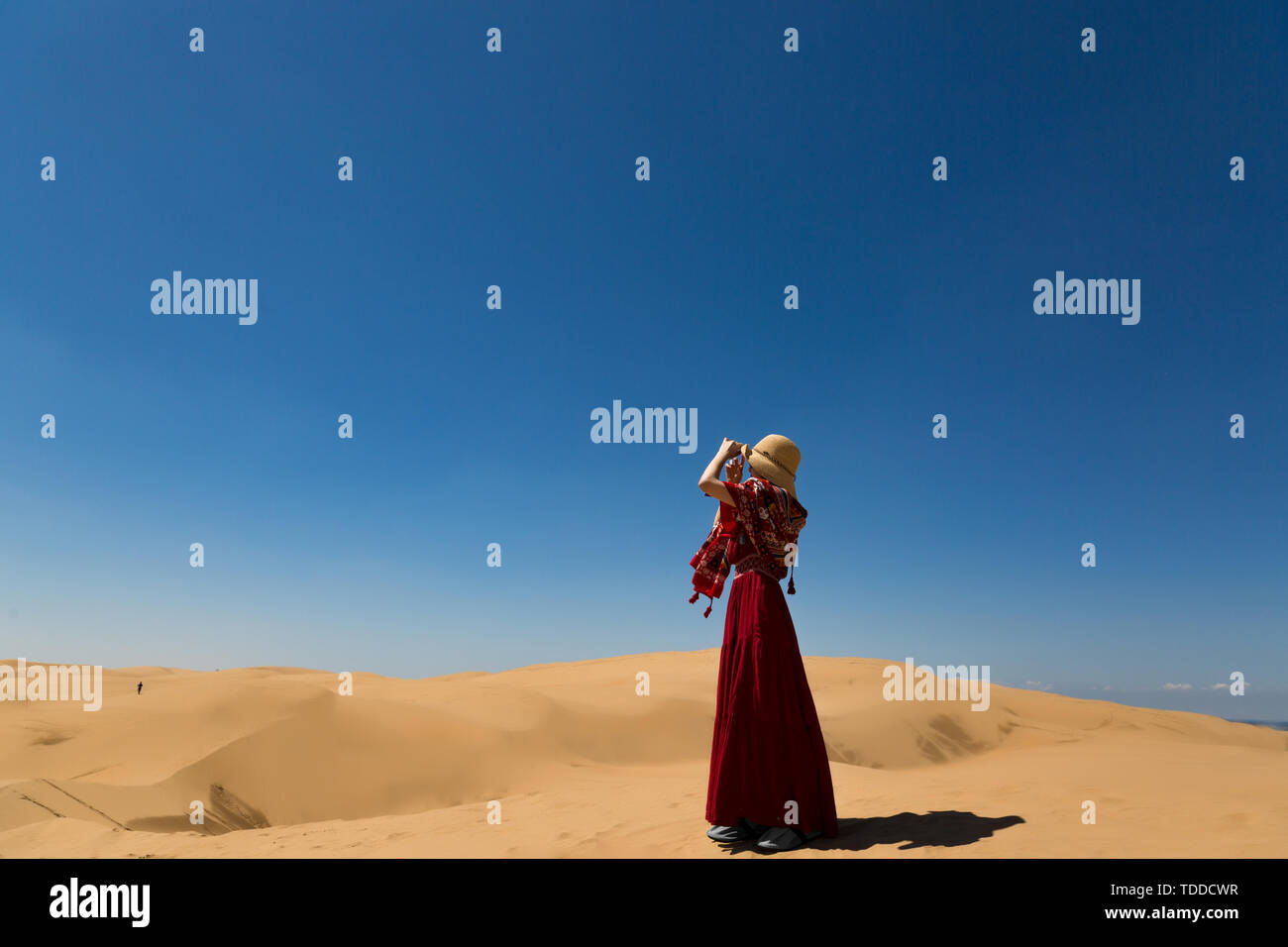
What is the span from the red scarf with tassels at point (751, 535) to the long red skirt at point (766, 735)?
24 centimetres

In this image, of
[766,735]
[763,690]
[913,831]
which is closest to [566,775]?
[766,735]

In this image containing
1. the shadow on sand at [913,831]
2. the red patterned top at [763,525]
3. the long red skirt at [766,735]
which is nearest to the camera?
the shadow on sand at [913,831]

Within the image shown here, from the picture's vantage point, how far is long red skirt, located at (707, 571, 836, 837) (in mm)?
5289

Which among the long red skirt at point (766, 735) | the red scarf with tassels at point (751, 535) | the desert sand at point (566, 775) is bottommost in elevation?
the desert sand at point (566, 775)

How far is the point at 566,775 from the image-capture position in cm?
1063

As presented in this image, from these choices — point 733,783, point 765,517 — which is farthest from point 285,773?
point 765,517

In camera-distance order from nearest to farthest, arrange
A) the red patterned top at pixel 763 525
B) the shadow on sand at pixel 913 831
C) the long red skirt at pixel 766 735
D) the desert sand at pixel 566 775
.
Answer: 1. the shadow on sand at pixel 913 831
2. the long red skirt at pixel 766 735
3. the desert sand at pixel 566 775
4. the red patterned top at pixel 763 525

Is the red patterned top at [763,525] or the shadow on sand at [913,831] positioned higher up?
the red patterned top at [763,525]

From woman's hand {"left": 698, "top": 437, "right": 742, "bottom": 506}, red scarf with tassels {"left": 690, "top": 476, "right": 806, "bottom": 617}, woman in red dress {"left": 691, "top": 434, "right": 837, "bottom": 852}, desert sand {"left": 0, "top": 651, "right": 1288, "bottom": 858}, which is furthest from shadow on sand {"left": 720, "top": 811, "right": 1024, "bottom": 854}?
woman's hand {"left": 698, "top": 437, "right": 742, "bottom": 506}

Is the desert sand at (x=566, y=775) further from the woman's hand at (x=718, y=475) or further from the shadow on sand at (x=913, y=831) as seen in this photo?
the woman's hand at (x=718, y=475)

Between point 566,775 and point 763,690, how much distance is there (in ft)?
21.1

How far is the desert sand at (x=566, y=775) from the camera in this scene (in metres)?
5.39

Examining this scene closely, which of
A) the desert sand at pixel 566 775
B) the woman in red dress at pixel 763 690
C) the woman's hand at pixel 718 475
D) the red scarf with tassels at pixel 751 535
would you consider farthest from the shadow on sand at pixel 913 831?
the woman's hand at pixel 718 475
